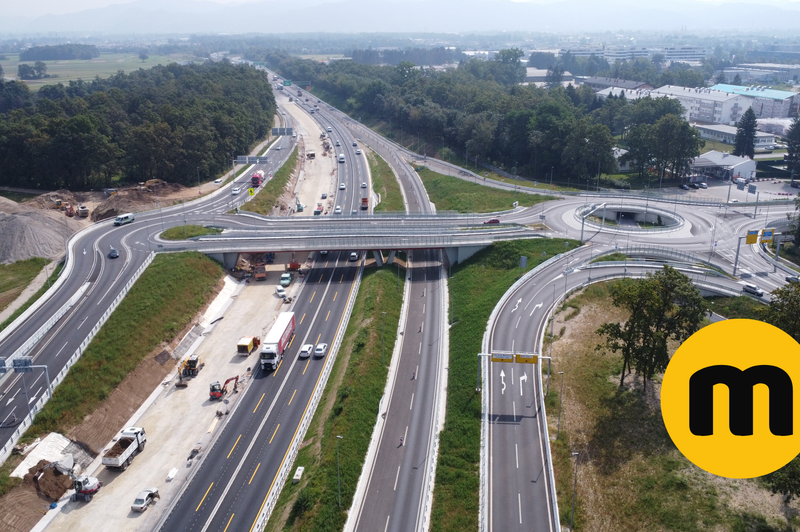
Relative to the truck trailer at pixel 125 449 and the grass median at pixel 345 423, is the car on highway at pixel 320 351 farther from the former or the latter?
the truck trailer at pixel 125 449

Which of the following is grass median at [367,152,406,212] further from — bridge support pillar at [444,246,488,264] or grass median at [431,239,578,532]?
grass median at [431,239,578,532]

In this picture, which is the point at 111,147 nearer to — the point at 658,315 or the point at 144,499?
the point at 144,499

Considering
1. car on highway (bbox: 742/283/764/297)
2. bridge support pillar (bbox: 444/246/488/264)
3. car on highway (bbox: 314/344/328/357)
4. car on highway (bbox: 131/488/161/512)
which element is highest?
car on highway (bbox: 742/283/764/297)

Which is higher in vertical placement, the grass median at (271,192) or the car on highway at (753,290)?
the grass median at (271,192)

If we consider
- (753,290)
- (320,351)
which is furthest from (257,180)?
(753,290)

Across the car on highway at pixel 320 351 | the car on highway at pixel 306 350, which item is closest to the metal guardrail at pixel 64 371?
the car on highway at pixel 306 350

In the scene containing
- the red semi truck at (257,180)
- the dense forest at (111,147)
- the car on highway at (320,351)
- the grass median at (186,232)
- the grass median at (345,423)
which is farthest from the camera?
the red semi truck at (257,180)

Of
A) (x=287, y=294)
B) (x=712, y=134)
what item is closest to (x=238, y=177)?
(x=287, y=294)

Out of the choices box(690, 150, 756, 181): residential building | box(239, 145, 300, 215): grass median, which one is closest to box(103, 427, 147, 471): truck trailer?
box(239, 145, 300, 215): grass median
